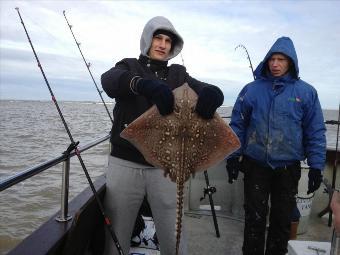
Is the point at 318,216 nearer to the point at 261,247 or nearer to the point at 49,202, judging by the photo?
the point at 261,247

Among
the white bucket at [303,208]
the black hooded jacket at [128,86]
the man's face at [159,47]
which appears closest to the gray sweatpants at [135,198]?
the black hooded jacket at [128,86]

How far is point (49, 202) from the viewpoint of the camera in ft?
29.9

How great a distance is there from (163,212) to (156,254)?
0.96 meters

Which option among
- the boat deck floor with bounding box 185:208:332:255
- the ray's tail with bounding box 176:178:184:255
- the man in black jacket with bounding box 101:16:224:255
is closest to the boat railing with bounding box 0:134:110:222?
the man in black jacket with bounding box 101:16:224:255

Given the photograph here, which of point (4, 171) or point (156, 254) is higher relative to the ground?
point (156, 254)

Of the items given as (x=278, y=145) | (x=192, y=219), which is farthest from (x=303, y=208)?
(x=278, y=145)

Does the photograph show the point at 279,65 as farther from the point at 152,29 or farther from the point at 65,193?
the point at 65,193

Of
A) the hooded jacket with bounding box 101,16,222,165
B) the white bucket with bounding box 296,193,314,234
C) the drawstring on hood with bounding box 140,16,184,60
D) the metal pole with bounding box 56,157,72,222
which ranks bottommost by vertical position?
the white bucket with bounding box 296,193,314,234

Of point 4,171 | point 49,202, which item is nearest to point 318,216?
point 49,202

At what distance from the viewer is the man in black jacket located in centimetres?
285

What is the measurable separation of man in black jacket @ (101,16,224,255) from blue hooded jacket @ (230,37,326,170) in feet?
3.36

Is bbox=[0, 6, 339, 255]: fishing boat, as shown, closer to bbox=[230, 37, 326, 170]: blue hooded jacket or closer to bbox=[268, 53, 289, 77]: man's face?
bbox=[230, 37, 326, 170]: blue hooded jacket

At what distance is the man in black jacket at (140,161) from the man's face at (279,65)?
3.81ft

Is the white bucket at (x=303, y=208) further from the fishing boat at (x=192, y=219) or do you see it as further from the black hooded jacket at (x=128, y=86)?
the black hooded jacket at (x=128, y=86)
